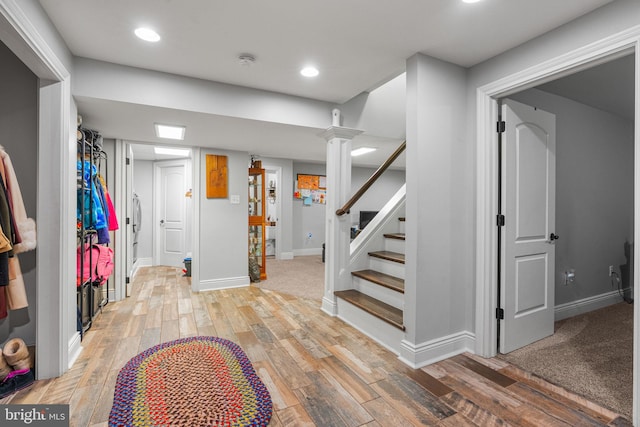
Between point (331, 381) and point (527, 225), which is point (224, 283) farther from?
point (527, 225)

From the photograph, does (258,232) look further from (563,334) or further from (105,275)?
(563,334)

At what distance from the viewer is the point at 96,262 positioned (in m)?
2.87

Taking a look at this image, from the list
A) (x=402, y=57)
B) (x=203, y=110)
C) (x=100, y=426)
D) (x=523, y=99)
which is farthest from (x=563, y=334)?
(x=203, y=110)

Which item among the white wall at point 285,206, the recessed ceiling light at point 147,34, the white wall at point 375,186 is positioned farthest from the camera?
→ the white wall at point 375,186

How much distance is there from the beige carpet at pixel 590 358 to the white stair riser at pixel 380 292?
2.77 ft

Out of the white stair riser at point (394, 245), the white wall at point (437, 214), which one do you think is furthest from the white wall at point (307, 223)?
the white wall at point (437, 214)

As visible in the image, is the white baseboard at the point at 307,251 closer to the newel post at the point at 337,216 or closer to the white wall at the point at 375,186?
the white wall at the point at 375,186

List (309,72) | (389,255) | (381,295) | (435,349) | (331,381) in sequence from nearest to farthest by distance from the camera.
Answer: (331,381) < (435,349) < (309,72) < (381,295) < (389,255)

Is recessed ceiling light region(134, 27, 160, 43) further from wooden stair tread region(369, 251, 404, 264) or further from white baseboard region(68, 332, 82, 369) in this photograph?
wooden stair tread region(369, 251, 404, 264)

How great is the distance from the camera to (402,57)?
229 cm

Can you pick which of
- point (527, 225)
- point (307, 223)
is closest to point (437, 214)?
point (527, 225)

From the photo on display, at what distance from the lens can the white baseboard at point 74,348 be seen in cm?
219

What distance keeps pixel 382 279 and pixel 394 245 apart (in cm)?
53

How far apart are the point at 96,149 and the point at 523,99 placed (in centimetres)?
400
